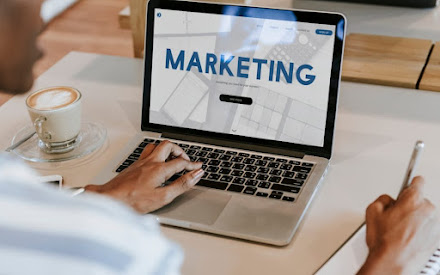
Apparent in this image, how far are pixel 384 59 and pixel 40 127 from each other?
2.82ft

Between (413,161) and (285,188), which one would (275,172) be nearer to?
(285,188)

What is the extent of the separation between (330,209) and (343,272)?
0.16m

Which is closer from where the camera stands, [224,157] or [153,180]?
[153,180]

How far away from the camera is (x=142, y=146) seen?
48.1 inches

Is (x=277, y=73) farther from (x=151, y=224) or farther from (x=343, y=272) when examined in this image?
(x=151, y=224)

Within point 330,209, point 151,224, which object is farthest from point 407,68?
point 151,224

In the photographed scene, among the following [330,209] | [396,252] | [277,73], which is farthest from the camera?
[277,73]

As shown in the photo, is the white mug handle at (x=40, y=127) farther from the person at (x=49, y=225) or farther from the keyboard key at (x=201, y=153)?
the person at (x=49, y=225)

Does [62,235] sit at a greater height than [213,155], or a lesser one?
greater

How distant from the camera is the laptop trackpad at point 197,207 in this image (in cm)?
102

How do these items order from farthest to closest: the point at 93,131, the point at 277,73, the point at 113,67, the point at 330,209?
the point at 113,67 < the point at 93,131 < the point at 277,73 < the point at 330,209

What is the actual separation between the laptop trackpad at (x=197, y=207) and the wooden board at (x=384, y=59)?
60cm

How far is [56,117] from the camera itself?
1.20 metres

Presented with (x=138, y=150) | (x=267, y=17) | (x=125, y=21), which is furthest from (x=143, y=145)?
(x=125, y=21)
